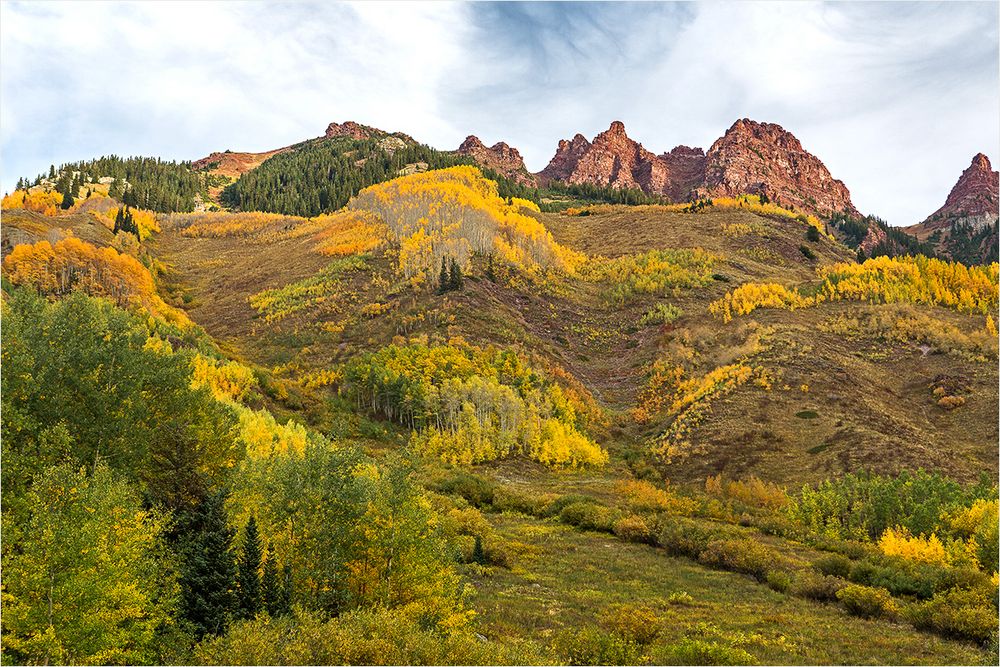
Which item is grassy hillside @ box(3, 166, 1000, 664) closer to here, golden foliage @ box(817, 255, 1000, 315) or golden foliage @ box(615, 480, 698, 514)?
golden foliage @ box(615, 480, 698, 514)

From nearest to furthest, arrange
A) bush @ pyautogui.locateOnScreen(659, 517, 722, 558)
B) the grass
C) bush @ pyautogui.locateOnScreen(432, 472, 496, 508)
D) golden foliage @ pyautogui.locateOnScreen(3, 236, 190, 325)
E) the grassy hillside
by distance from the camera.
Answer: the grassy hillside < the grass < bush @ pyautogui.locateOnScreen(659, 517, 722, 558) < bush @ pyautogui.locateOnScreen(432, 472, 496, 508) < golden foliage @ pyautogui.locateOnScreen(3, 236, 190, 325)

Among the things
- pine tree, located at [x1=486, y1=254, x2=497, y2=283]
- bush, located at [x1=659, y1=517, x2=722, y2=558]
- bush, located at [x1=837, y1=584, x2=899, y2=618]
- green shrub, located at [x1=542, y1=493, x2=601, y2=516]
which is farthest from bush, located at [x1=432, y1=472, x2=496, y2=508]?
pine tree, located at [x1=486, y1=254, x2=497, y2=283]

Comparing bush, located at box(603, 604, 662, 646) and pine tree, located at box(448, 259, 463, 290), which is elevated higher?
pine tree, located at box(448, 259, 463, 290)

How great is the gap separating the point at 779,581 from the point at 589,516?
48.5 ft

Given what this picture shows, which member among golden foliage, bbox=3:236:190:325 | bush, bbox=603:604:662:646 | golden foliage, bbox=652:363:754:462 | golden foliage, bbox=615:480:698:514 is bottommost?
bush, bbox=603:604:662:646

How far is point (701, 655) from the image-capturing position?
838 inches

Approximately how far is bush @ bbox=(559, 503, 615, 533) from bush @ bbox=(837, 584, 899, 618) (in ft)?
54.9

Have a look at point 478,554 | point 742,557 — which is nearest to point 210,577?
point 478,554

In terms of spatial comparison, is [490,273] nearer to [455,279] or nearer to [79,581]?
[455,279]

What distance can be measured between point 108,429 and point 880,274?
369 feet

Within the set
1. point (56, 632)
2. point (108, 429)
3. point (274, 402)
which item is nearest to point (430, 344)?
point (274, 402)

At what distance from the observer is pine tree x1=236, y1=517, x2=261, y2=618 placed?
18.4 meters

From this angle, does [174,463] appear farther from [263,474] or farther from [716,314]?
[716,314]

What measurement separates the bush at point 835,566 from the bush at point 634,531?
10.3 metres
